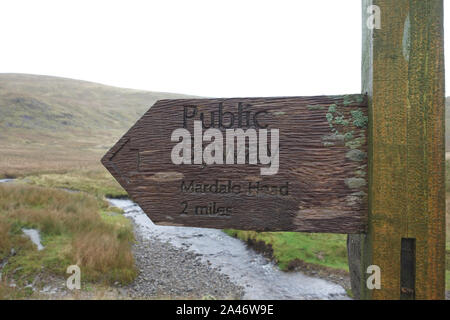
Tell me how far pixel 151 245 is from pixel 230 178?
8080 mm

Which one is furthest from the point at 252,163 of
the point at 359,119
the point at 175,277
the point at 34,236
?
the point at 34,236

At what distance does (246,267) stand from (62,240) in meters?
5.06

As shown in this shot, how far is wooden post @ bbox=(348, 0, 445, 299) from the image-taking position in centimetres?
98

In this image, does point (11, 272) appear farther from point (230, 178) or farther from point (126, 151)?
point (230, 178)

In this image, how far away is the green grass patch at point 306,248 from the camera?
7.24m

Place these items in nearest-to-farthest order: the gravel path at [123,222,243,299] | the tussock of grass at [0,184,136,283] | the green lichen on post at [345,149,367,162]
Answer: the green lichen on post at [345,149,367,162] < the tussock of grass at [0,184,136,283] < the gravel path at [123,222,243,299]

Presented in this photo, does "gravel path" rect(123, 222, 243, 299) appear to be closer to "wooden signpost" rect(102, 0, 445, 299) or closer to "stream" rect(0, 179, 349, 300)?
"stream" rect(0, 179, 349, 300)

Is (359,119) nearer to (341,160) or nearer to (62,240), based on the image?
(341,160)

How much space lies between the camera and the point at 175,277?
21.7 ft

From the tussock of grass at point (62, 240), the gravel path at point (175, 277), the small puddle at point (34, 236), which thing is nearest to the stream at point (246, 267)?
the gravel path at point (175, 277)

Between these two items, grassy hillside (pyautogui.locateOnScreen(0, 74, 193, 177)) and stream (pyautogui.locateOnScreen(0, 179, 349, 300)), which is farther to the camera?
grassy hillside (pyautogui.locateOnScreen(0, 74, 193, 177))

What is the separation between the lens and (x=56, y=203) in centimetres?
966

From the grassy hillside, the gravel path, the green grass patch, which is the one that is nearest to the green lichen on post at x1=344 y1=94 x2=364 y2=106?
the gravel path

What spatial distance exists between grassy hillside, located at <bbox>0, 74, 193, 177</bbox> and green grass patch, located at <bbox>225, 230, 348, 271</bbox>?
63.7 feet
